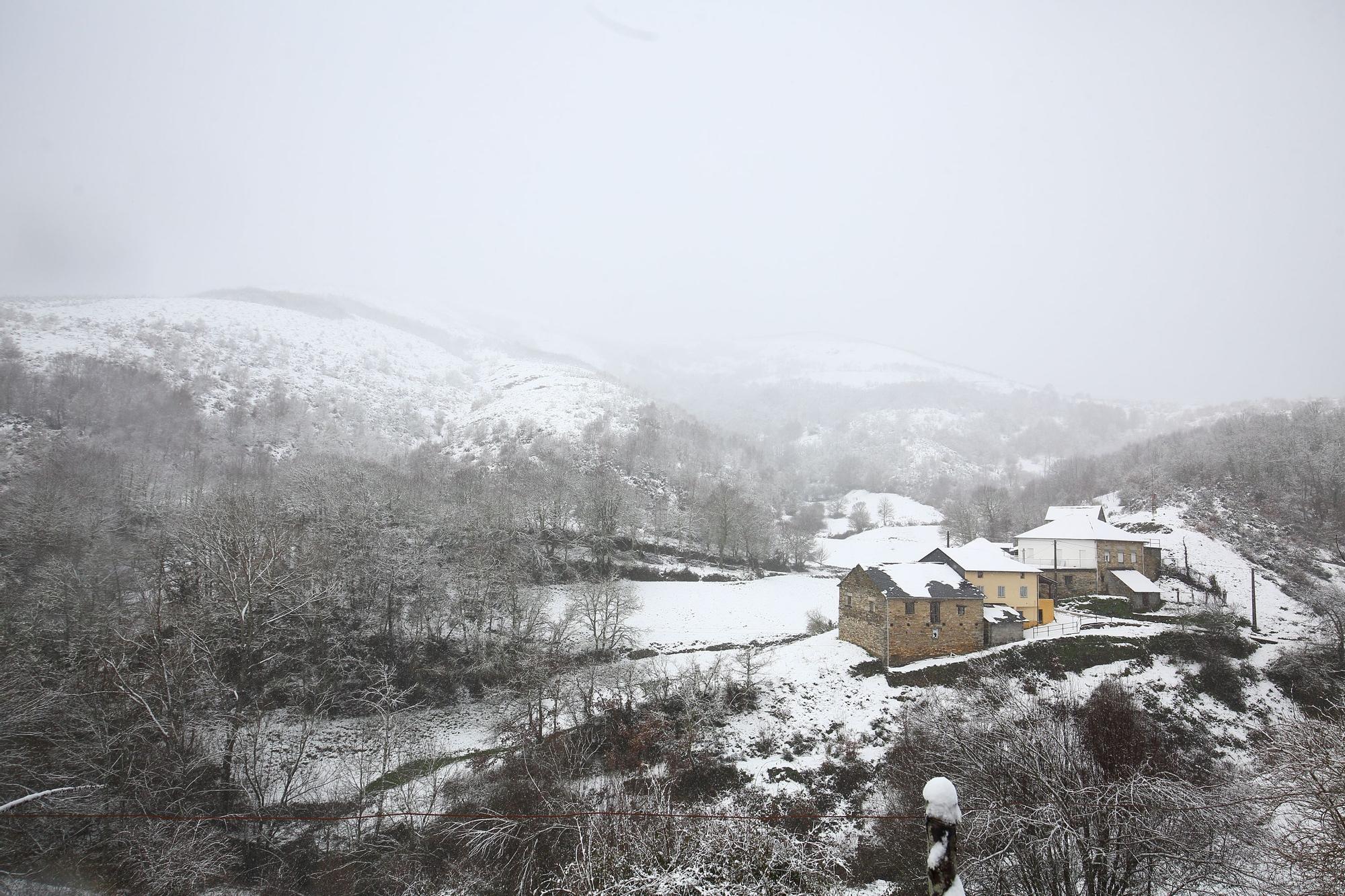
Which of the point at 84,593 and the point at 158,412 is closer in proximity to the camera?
the point at 84,593

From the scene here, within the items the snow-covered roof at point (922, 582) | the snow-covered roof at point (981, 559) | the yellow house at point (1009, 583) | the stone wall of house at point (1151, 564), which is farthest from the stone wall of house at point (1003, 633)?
the stone wall of house at point (1151, 564)

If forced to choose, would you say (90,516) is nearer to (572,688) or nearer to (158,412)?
(572,688)

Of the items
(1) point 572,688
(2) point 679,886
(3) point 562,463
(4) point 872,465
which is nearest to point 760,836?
(2) point 679,886

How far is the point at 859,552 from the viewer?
87.0 m

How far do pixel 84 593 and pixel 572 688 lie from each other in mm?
26580

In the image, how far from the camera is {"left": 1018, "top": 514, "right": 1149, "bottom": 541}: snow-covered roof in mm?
50344

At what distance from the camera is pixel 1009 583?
4125cm

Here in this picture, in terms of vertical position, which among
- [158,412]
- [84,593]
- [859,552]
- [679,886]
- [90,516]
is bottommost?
[859,552]

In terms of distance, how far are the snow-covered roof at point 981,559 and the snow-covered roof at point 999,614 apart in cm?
394

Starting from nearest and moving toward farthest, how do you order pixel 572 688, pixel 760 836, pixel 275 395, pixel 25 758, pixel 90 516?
pixel 25 758 < pixel 760 836 < pixel 572 688 < pixel 90 516 < pixel 275 395

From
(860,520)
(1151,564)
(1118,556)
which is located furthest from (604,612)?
(860,520)

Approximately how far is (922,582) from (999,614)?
6429 millimetres

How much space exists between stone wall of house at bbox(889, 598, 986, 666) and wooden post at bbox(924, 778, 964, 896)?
31850 mm

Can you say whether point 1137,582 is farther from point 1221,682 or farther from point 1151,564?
point 1221,682
